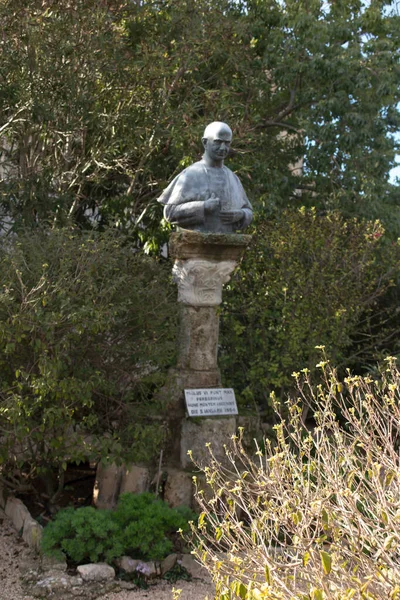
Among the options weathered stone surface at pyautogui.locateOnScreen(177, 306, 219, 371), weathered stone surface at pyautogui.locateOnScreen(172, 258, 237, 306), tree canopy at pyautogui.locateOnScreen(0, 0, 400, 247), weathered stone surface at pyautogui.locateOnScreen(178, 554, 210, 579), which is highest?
tree canopy at pyautogui.locateOnScreen(0, 0, 400, 247)

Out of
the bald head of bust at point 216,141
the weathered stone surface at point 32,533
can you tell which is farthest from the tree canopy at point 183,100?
the weathered stone surface at point 32,533

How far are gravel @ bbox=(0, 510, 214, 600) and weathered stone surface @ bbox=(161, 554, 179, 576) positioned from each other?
101 millimetres

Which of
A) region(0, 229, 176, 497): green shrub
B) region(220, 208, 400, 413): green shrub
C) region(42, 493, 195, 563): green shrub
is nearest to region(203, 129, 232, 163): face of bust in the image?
region(0, 229, 176, 497): green shrub

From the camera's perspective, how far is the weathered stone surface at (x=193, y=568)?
5.09 meters

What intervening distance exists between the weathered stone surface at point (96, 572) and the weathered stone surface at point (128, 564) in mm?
123

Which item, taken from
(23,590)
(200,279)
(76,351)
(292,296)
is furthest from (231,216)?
(23,590)

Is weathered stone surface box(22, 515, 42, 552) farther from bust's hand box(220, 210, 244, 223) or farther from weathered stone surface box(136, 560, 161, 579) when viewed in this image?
bust's hand box(220, 210, 244, 223)

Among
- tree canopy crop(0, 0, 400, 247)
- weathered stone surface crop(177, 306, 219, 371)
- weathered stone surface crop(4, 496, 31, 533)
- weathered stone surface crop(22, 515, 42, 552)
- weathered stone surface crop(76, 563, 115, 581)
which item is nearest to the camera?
weathered stone surface crop(76, 563, 115, 581)

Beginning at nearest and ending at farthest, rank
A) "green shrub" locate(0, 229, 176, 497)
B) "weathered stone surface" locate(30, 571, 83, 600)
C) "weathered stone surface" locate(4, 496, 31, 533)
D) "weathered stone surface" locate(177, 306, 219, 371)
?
"weathered stone surface" locate(30, 571, 83, 600)
"green shrub" locate(0, 229, 176, 497)
"weathered stone surface" locate(4, 496, 31, 533)
"weathered stone surface" locate(177, 306, 219, 371)

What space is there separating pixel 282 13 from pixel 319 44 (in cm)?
92

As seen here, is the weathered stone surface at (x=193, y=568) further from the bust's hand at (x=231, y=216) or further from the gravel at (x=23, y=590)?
the bust's hand at (x=231, y=216)

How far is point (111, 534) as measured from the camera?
16.5 ft

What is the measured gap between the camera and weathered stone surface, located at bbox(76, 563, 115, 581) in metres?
4.80

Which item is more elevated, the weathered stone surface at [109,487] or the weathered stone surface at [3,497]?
the weathered stone surface at [109,487]
